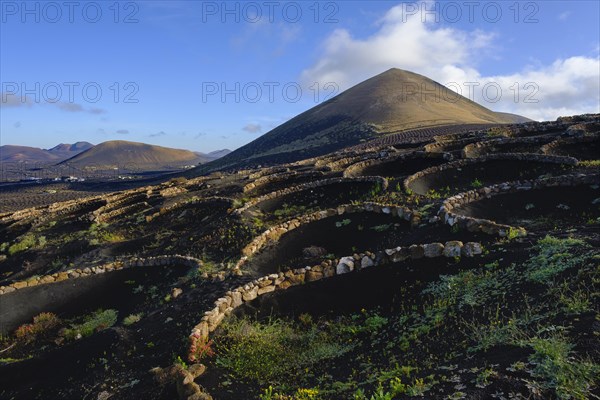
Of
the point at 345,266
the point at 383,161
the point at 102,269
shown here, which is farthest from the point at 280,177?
the point at 345,266

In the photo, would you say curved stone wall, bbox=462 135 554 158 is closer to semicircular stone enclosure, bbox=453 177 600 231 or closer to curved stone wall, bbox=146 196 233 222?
semicircular stone enclosure, bbox=453 177 600 231

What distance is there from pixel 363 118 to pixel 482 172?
4331 inches

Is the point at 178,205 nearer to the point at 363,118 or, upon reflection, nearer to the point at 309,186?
the point at 309,186

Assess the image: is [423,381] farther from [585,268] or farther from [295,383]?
[585,268]

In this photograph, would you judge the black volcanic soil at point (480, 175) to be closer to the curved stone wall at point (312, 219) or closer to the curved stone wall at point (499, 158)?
the curved stone wall at point (499, 158)

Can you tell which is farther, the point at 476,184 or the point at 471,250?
the point at 476,184

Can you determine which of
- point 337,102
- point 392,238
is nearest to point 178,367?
point 392,238

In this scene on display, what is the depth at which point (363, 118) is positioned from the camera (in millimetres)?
128750

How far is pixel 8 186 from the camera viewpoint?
114 meters

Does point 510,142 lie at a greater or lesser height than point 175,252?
greater

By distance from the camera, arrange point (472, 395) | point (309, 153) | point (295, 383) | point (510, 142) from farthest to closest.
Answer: point (309, 153) < point (510, 142) < point (295, 383) < point (472, 395)

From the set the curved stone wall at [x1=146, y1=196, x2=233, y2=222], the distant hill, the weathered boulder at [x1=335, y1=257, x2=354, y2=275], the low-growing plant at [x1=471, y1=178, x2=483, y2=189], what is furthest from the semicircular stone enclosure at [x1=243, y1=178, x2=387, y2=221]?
the distant hill

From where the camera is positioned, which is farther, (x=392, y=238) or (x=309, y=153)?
(x=309, y=153)

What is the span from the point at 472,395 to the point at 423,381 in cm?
82
